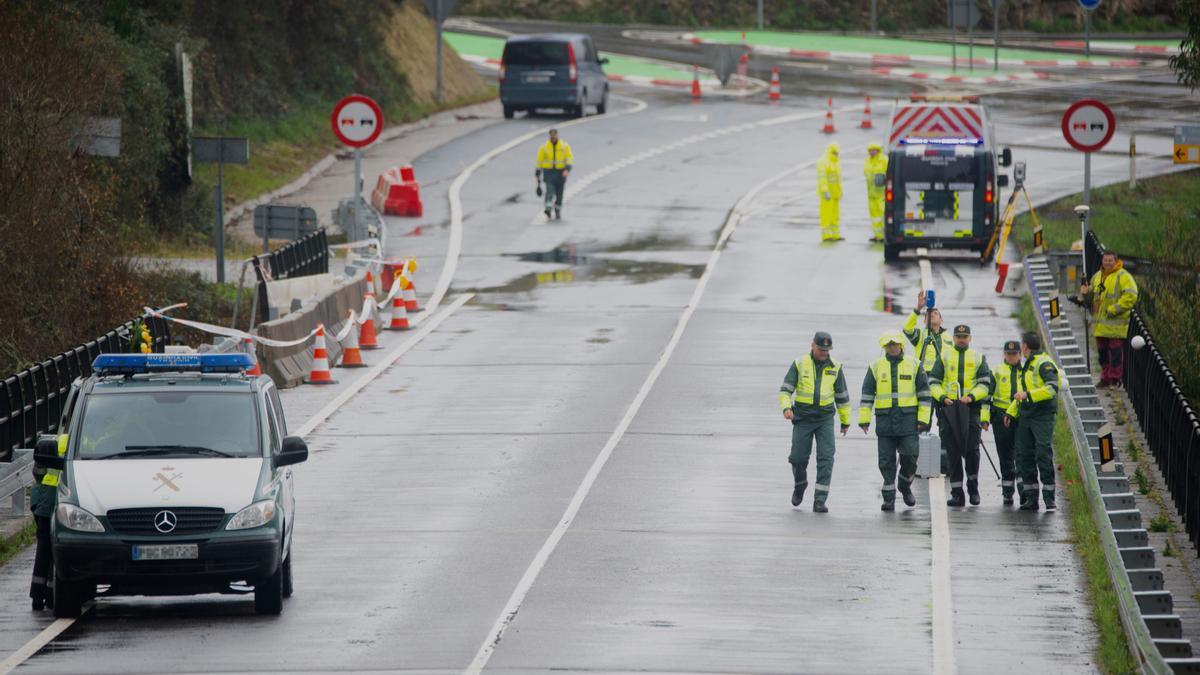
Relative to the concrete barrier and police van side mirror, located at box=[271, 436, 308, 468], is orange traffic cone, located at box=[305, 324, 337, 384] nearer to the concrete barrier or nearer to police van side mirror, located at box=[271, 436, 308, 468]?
the concrete barrier

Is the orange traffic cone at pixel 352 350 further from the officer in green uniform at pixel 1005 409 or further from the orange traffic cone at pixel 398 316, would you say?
the officer in green uniform at pixel 1005 409

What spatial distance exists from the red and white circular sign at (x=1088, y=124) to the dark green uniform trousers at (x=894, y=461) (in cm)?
861

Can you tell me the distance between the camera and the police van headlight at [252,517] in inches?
577

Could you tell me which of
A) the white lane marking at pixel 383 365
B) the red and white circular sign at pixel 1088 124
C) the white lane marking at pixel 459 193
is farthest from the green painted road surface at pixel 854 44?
the red and white circular sign at pixel 1088 124

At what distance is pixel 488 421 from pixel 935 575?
7.72m

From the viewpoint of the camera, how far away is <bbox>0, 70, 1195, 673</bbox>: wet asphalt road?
14.3m

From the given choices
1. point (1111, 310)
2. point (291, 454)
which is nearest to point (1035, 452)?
point (1111, 310)

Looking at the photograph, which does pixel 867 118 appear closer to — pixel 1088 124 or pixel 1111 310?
pixel 1088 124

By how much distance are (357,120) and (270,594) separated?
15955 mm

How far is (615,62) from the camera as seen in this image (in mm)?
64375

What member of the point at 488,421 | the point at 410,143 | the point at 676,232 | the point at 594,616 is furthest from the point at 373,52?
the point at 594,616

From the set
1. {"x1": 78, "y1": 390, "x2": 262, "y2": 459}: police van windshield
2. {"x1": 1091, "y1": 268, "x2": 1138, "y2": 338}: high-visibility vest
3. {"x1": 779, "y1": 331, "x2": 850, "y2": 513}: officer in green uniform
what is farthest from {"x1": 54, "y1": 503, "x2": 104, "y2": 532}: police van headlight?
{"x1": 1091, "y1": 268, "x2": 1138, "y2": 338}: high-visibility vest

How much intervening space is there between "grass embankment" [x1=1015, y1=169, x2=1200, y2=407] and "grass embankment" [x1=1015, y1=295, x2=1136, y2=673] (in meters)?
1.97

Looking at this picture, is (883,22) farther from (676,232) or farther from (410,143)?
(676,232)
